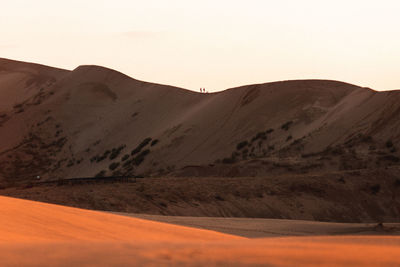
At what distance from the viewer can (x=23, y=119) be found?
7738 cm

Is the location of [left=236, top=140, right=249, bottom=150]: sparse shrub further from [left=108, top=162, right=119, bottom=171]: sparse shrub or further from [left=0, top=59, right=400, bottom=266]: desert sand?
[left=108, top=162, right=119, bottom=171]: sparse shrub

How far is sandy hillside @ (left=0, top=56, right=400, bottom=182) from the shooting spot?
141 feet

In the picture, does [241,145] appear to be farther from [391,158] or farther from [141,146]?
[391,158]

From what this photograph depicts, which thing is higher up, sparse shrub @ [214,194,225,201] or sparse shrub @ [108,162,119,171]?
sparse shrub @ [108,162,119,171]

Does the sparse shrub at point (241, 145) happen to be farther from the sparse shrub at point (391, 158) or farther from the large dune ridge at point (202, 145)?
the sparse shrub at point (391, 158)

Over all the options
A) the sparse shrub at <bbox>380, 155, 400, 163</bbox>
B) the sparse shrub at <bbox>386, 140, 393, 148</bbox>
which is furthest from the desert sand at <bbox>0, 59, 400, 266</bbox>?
the sparse shrub at <bbox>386, 140, 393, 148</bbox>

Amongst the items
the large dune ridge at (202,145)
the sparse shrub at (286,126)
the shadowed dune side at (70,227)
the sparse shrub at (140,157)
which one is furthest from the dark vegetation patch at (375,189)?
the sparse shrub at (140,157)

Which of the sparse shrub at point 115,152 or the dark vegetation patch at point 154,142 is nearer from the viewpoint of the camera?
the dark vegetation patch at point 154,142

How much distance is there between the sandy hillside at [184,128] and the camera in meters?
42.9

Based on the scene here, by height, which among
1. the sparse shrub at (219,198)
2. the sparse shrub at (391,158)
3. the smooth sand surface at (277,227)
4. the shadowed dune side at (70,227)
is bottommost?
the smooth sand surface at (277,227)

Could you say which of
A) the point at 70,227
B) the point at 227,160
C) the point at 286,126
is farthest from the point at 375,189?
the point at 286,126

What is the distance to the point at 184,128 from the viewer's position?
63562 mm

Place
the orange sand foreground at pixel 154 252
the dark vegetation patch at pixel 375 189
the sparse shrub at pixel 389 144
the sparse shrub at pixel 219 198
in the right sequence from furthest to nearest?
the sparse shrub at pixel 389 144 < the dark vegetation patch at pixel 375 189 < the sparse shrub at pixel 219 198 < the orange sand foreground at pixel 154 252

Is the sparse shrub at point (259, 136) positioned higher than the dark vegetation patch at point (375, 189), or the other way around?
the sparse shrub at point (259, 136)
